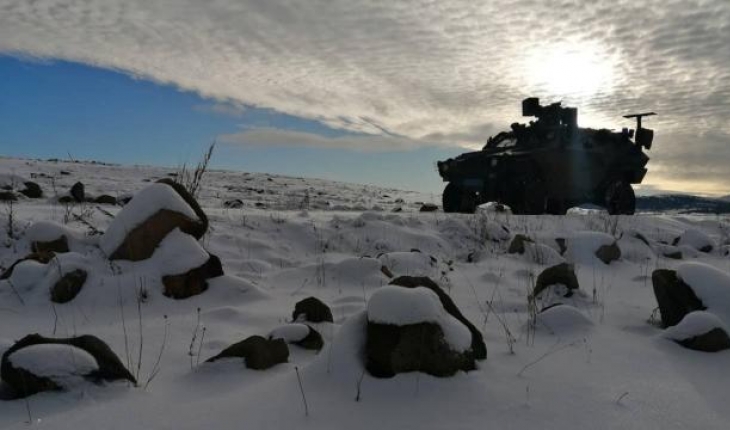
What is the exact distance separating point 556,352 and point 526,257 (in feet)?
9.62

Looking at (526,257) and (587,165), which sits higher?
(587,165)

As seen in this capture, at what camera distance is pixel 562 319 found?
3.10 m

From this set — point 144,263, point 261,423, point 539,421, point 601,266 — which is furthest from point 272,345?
point 601,266

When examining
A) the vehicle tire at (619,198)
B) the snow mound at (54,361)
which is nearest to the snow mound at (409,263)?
the snow mound at (54,361)

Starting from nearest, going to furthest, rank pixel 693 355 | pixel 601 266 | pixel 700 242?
pixel 693 355
pixel 601 266
pixel 700 242

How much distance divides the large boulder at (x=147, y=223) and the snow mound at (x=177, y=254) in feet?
0.22

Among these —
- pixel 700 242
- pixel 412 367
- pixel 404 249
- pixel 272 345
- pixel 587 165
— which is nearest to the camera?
pixel 412 367

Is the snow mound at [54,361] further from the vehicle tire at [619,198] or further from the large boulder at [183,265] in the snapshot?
the vehicle tire at [619,198]

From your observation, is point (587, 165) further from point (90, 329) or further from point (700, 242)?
point (90, 329)

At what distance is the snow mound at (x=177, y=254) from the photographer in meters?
3.72

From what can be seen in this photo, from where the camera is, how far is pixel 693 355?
2629 millimetres

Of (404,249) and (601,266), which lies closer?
(601,266)

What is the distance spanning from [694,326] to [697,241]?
466 cm

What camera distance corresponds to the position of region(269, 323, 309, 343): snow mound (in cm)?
274
